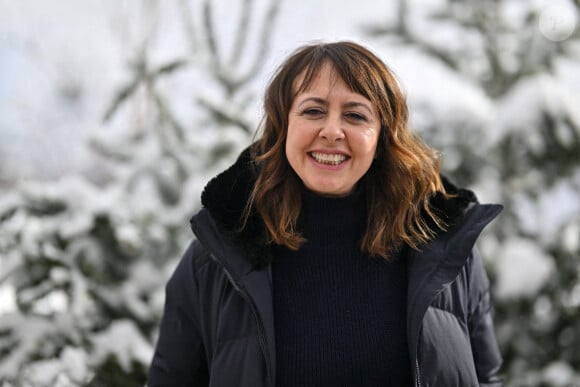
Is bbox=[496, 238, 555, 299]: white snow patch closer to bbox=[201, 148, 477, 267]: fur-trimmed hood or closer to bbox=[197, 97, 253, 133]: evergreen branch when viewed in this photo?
bbox=[201, 148, 477, 267]: fur-trimmed hood

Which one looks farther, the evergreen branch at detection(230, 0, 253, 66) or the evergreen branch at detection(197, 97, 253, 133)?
the evergreen branch at detection(230, 0, 253, 66)

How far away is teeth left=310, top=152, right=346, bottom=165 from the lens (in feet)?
6.06

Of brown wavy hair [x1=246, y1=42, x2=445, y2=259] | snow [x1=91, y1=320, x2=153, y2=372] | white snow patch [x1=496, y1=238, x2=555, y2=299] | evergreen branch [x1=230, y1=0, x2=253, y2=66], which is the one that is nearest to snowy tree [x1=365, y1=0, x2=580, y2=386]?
white snow patch [x1=496, y1=238, x2=555, y2=299]

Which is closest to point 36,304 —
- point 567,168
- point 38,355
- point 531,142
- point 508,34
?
point 38,355

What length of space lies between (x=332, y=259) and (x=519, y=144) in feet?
5.83

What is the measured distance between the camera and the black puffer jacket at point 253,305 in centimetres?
177

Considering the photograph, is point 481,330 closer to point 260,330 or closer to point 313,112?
point 260,330

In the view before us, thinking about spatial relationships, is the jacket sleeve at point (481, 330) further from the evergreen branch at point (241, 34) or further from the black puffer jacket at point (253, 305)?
the evergreen branch at point (241, 34)

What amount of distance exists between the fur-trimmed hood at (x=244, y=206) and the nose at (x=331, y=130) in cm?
36

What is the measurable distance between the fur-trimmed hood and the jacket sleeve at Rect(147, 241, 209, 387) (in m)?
0.15

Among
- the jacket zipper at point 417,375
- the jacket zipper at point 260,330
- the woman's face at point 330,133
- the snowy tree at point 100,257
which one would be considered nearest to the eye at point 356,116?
the woman's face at point 330,133

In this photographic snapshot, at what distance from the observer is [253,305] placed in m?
1.78

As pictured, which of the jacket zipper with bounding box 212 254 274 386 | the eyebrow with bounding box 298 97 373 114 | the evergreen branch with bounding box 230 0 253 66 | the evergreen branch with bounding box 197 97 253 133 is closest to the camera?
the jacket zipper with bounding box 212 254 274 386

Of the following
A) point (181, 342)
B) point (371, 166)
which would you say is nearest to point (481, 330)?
point (371, 166)
